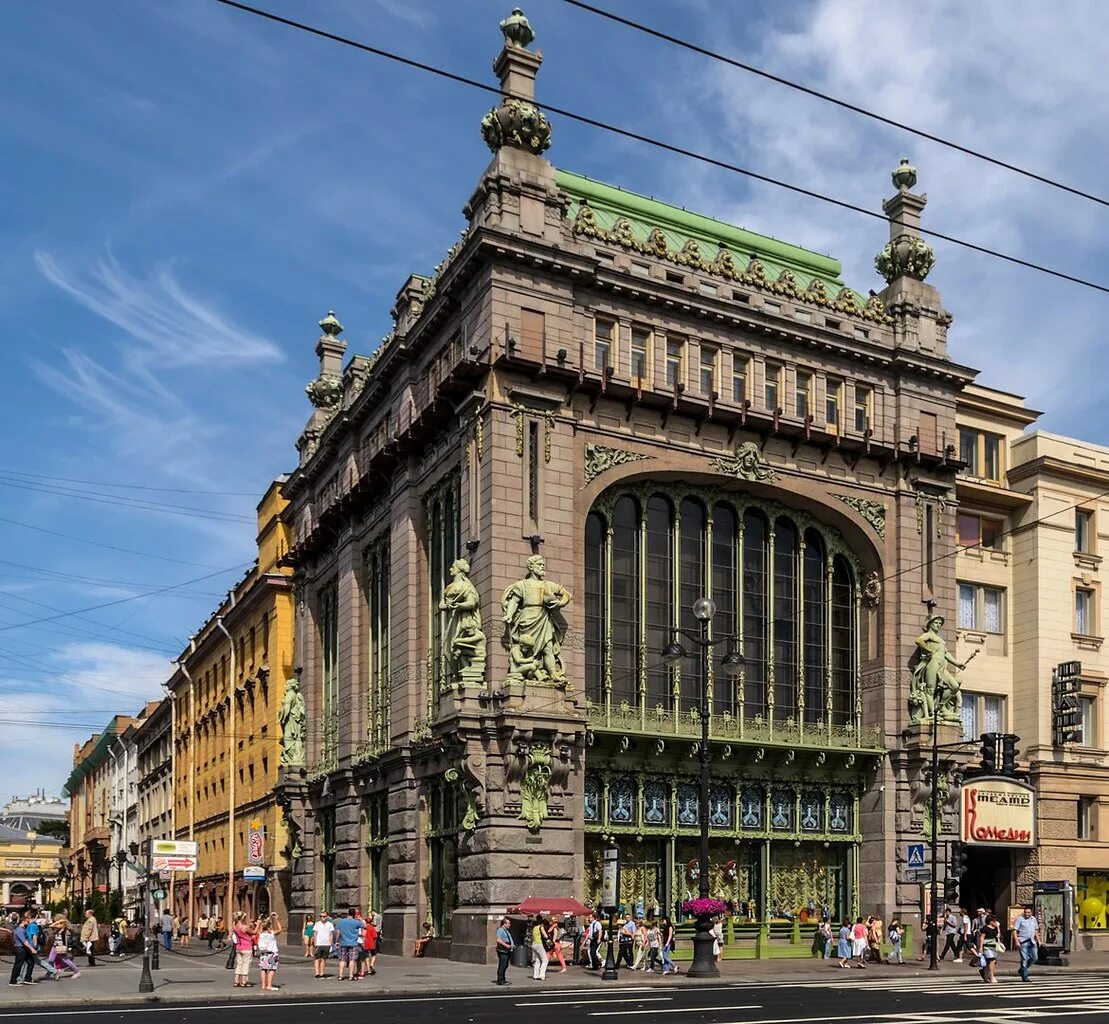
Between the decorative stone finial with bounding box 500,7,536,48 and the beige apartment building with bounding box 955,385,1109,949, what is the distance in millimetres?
23443

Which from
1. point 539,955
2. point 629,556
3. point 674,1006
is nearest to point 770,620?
point 629,556

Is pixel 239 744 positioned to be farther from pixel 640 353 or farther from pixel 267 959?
pixel 267 959

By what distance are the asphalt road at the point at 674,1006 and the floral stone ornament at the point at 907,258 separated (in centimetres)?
2659

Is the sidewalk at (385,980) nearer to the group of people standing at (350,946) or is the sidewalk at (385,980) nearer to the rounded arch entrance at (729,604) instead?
the group of people standing at (350,946)

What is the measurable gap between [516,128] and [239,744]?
139 feet

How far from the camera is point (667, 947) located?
38688 millimetres

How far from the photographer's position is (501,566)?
138ft

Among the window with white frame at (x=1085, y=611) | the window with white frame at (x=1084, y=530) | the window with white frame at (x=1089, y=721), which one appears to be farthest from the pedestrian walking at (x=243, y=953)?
the window with white frame at (x=1084, y=530)

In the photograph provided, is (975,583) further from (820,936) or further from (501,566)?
(501,566)

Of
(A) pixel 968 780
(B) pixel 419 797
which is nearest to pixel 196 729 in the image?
(B) pixel 419 797

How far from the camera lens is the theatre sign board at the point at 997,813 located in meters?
51.6

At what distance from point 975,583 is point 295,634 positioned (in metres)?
29.0

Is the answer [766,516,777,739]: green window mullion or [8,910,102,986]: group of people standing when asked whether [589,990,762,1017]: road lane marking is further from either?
[766,516,777,739]: green window mullion

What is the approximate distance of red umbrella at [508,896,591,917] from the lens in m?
38.2
